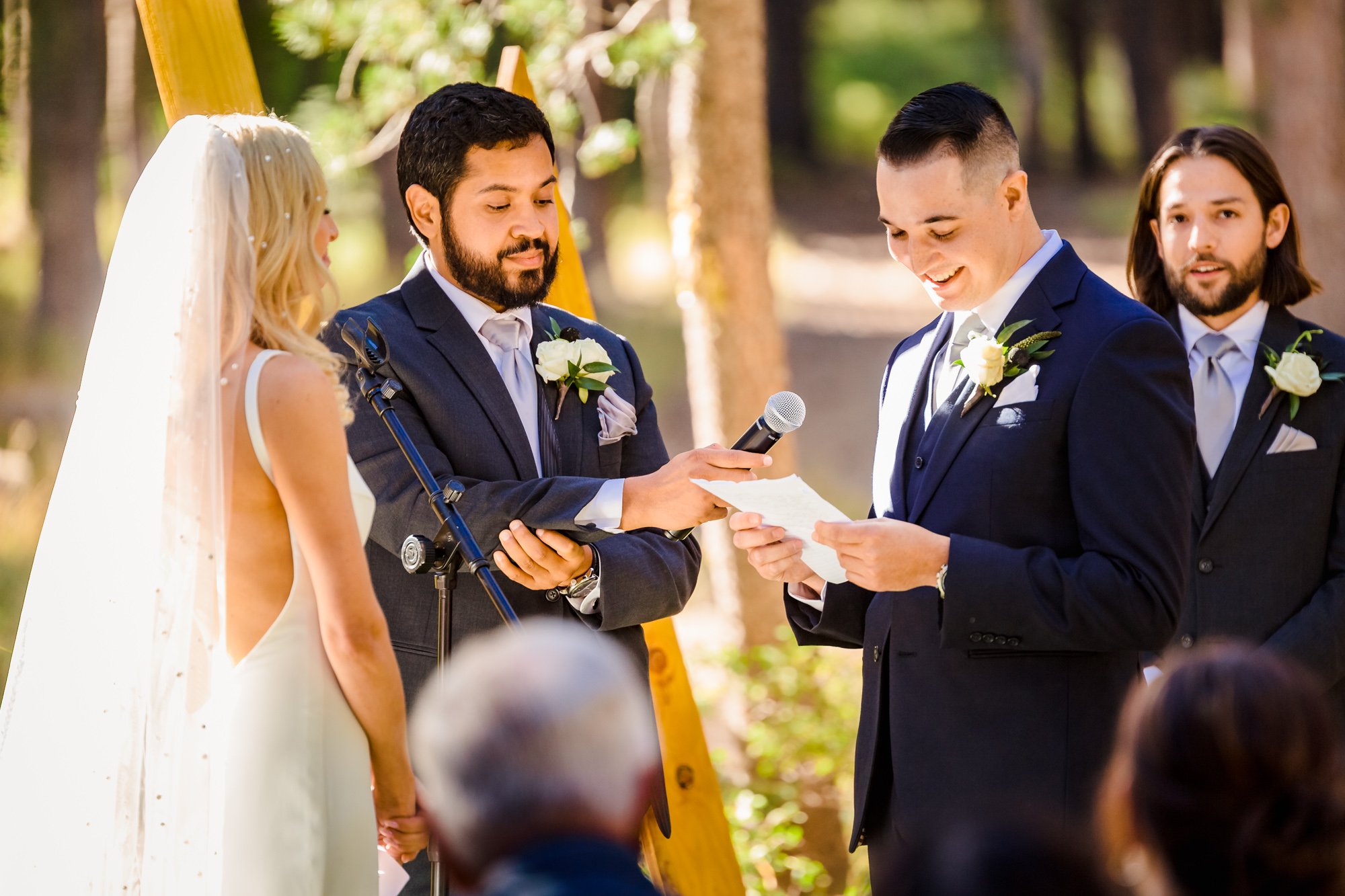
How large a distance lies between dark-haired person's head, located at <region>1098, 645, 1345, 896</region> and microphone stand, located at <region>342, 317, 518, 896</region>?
1555 mm

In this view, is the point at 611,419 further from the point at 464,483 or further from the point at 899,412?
the point at 899,412

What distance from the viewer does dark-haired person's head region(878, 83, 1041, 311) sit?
288 cm

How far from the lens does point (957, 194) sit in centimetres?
288

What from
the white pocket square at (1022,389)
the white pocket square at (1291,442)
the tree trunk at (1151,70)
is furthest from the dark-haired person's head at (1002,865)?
the tree trunk at (1151,70)

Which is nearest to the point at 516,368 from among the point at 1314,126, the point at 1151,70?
the point at 1314,126

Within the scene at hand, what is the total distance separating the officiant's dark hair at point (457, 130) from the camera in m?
3.37

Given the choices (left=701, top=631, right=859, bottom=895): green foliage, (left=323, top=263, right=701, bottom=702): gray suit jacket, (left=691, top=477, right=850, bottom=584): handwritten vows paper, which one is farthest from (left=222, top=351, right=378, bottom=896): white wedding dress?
(left=701, top=631, right=859, bottom=895): green foliage

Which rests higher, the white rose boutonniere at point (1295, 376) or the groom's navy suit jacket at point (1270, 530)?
the white rose boutonniere at point (1295, 376)

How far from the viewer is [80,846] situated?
8.43ft

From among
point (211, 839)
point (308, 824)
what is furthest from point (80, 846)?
point (308, 824)

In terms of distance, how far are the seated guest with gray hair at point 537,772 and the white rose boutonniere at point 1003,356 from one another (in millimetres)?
1515

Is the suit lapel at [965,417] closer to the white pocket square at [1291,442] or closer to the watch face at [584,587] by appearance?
the watch face at [584,587]

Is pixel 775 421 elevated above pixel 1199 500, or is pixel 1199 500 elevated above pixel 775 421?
pixel 775 421

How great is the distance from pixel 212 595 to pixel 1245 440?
8.95 ft
